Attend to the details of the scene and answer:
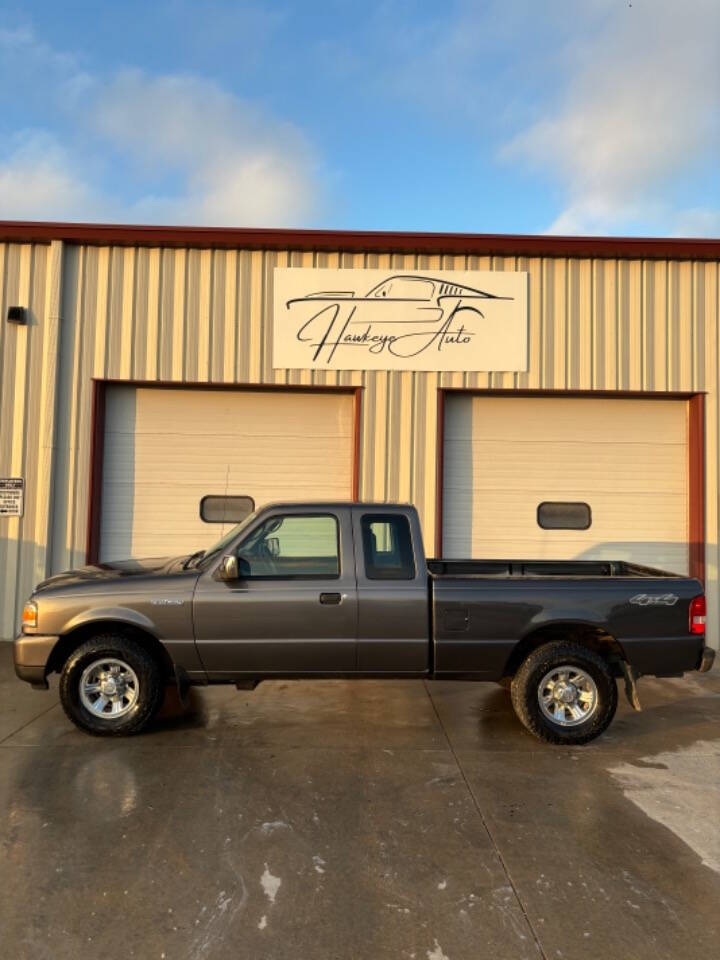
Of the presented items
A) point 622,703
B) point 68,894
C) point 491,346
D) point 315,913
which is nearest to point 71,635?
point 68,894

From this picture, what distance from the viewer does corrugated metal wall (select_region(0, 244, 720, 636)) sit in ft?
29.2

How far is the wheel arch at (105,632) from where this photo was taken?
16.9 feet

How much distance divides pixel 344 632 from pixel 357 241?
5.87 meters

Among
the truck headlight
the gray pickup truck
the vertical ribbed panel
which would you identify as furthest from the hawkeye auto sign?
the truck headlight

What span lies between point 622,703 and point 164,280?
25.0 ft

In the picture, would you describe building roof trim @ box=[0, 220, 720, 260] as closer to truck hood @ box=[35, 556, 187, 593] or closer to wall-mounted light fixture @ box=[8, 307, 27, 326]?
wall-mounted light fixture @ box=[8, 307, 27, 326]

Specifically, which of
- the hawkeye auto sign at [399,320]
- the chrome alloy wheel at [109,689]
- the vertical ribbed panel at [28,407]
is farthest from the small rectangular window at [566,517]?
the vertical ribbed panel at [28,407]

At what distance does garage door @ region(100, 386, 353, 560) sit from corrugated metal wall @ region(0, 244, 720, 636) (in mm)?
395

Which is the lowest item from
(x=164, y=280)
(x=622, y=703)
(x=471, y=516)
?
(x=622, y=703)

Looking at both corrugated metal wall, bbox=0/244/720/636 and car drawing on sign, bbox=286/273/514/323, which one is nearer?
corrugated metal wall, bbox=0/244/720/636

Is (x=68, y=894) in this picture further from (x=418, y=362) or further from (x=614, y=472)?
(x=614, y=472)

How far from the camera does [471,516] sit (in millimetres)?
9305

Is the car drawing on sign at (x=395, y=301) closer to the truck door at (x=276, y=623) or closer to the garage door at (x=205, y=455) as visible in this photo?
the garage door at (x=205, y=455)

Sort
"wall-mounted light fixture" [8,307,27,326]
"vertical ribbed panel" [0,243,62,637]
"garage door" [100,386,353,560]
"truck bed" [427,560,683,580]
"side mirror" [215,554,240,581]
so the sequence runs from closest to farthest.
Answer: "side mirror" [215,554,240,581]
"truck bed" [427,560,683,580]
"vertical ribbed panel" [0,243,62,637]
"wall-mounted light fixture" [8,307,27,326]
"garage door" [100,386,353,560]
